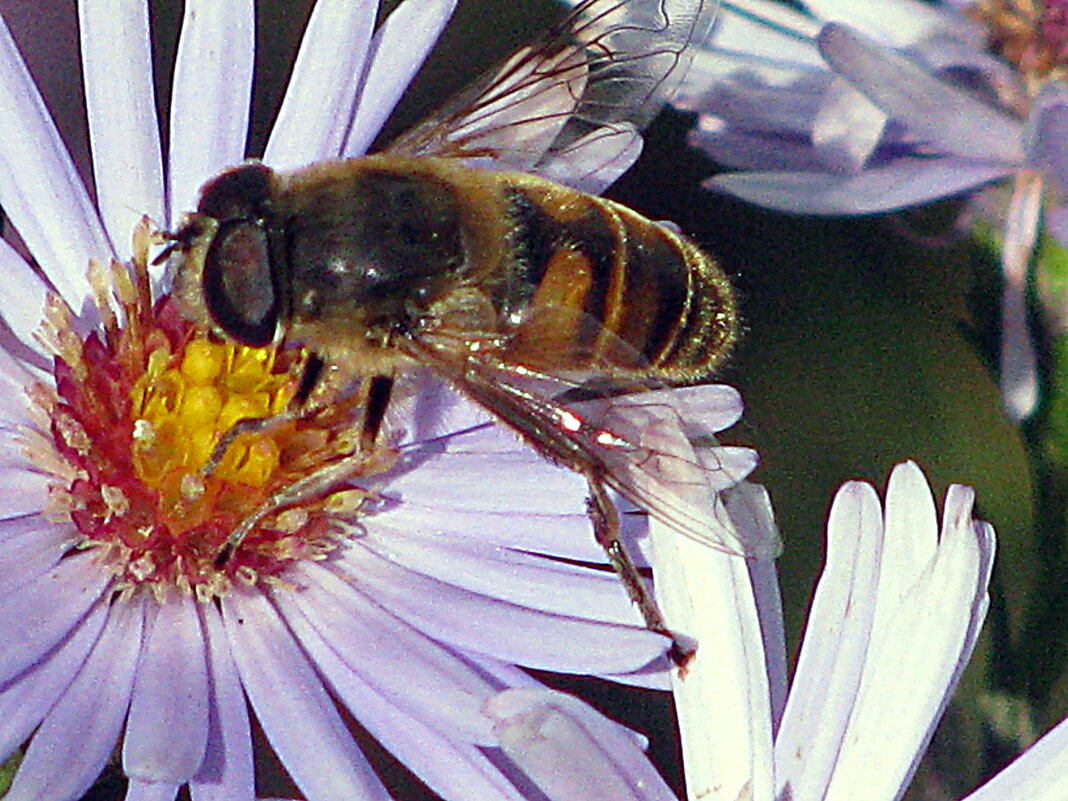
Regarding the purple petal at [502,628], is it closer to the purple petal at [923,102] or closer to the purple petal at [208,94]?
the purple petal at [208,94]

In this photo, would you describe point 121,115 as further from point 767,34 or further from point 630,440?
point 767,34

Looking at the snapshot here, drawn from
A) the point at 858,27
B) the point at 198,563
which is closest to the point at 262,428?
the point at 198,563

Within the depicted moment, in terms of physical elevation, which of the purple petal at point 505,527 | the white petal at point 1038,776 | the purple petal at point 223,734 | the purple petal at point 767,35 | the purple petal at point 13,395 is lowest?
the white petal at point 1038,776

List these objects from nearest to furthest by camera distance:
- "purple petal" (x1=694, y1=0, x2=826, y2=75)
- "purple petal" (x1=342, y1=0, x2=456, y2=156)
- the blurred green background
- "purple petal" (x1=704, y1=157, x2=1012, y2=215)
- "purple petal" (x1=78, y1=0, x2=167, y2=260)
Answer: "purple petal" (x1=78, y1=0, x2=167, y2=260), "purple petal" (x1=342, y1=0, x2=456, y2=156), "purple petal" (x1=704, y1=157, x2=1012, y2=215), "purple petal" (x1=694, y1=0, x2=826, y2=75), the blurred green background

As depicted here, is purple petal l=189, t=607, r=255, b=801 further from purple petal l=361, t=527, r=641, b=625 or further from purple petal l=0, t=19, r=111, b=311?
purple petal l=0, t=19, r=111, b=311

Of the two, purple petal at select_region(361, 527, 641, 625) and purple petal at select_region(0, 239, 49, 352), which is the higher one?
purple petal at select_region(0, 239, 49, 352)

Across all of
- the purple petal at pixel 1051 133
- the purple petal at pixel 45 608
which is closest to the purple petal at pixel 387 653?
the purple petal at pixel 45 608

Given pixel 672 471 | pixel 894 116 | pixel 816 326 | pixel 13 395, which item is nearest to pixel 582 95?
pixel 894 116

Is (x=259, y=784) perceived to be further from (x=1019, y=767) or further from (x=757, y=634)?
(x=1019, y=767)

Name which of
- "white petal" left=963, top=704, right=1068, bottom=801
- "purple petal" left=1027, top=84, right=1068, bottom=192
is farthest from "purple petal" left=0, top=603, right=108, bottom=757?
"purple petal" left=1027, top=84, right=1068, bottom=192
